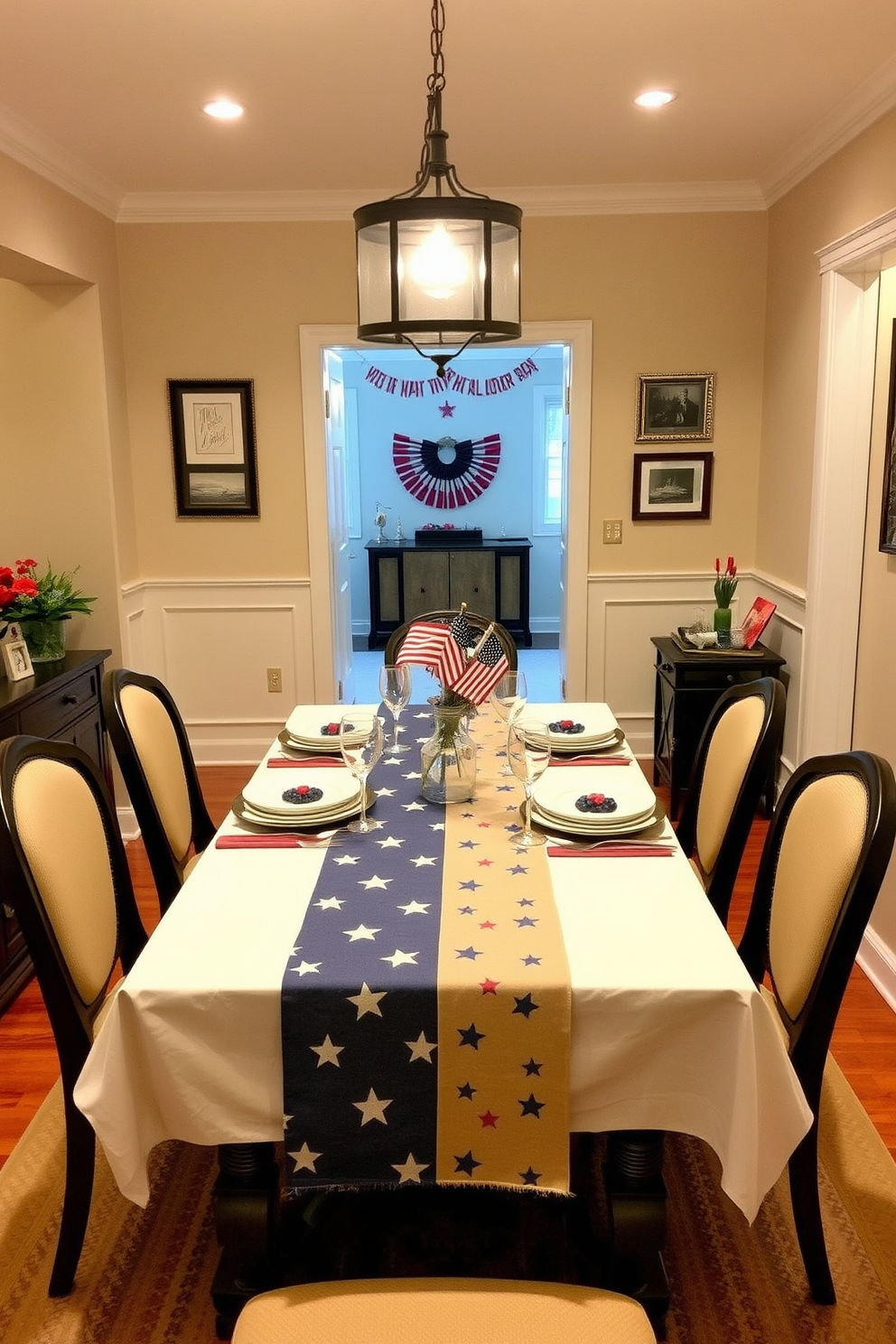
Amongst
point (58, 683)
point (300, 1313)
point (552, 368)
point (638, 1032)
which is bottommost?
point (300, 1313)

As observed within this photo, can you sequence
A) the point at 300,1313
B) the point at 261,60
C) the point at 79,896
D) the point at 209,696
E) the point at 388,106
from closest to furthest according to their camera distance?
1. the point at 300,1313
2. the point at 79,896
3. the point at 261,60
4. the point at 388,106
5. the point at 209,696

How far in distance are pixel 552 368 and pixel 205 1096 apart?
7154 millimetres

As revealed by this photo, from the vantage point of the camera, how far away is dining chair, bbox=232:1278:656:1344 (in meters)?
1.30

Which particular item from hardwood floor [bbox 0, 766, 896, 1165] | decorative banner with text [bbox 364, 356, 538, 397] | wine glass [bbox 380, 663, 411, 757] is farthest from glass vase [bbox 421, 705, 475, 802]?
decorative banner with text [bbox 364, 356, 538, 397]

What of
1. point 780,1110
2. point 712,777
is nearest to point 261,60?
point 712,777

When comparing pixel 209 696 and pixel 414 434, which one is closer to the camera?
pixel 209 696

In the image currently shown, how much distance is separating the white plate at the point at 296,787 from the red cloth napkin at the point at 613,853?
472 millimetres

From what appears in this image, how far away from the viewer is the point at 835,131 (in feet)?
11.3

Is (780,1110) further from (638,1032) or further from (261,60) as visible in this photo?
(261,60)

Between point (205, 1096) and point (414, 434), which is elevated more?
point (414, 434)

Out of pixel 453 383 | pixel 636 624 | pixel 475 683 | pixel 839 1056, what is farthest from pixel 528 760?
pixel 453 383

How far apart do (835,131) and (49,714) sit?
3.26 meters

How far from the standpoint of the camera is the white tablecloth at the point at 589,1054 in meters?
1.55

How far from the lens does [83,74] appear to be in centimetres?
291
